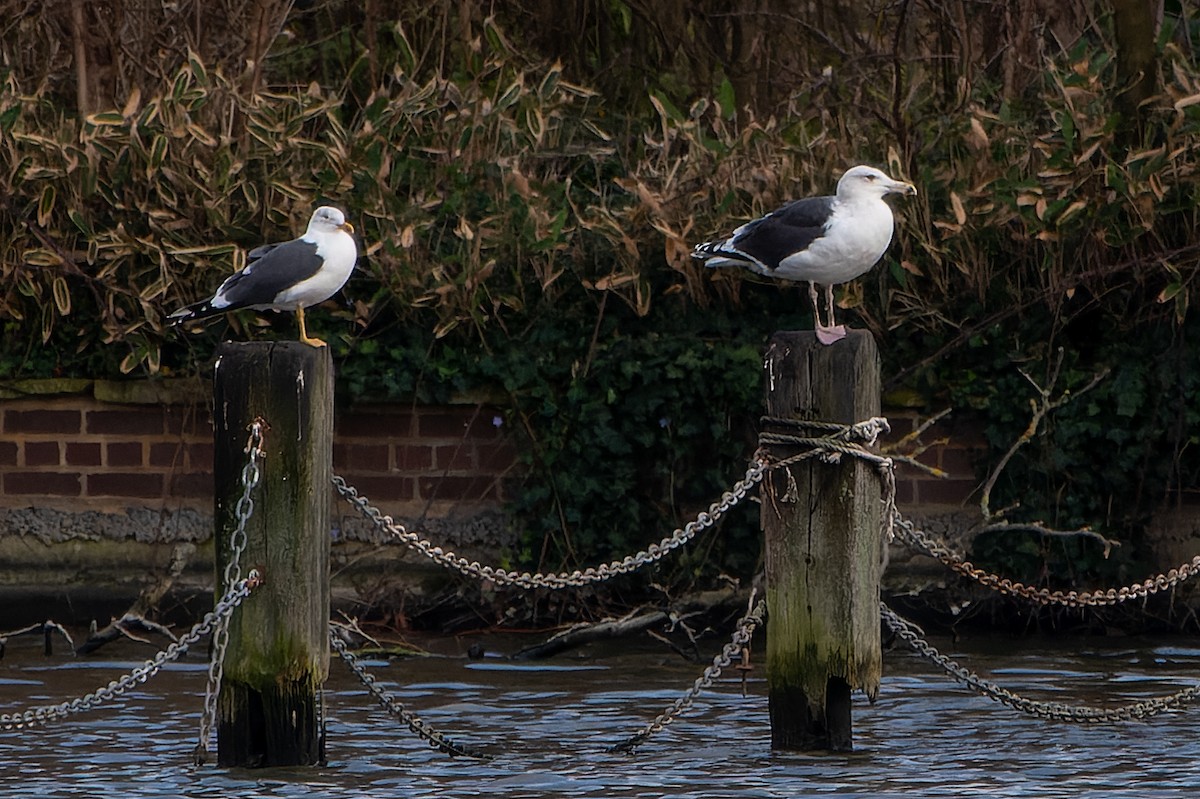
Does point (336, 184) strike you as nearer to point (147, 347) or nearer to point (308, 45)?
point (147, 347)

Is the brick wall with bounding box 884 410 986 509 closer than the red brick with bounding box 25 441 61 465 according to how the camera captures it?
Yes

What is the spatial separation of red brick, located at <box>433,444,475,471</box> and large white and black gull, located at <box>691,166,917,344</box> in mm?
2169

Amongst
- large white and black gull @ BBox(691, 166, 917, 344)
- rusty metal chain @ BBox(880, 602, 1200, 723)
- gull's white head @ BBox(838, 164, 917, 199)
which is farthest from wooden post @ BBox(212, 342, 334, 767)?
gull's white head @ BBox(838, 164, 917, 199)

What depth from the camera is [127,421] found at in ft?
27.7

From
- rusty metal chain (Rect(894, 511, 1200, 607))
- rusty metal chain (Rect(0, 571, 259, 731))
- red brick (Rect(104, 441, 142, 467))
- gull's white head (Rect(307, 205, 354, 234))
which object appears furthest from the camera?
red brick (Rect(104, 441, 142, 467))

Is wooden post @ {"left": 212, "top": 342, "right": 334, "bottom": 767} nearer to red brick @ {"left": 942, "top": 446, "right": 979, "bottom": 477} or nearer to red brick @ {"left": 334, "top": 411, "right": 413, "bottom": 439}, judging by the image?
red brick @ {"left": 334, "top": 411, "right": 413, "bottom": 439}

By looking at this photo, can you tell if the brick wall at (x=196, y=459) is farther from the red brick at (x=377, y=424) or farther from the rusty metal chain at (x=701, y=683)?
the rusty metal chain at (x=701, y=683)

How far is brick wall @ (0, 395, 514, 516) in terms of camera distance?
8.36 m

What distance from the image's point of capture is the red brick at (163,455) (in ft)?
27.5

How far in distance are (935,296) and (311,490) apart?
358 centimetres

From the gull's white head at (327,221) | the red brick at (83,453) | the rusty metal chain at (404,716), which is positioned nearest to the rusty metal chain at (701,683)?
the rusty metal chain at (404,716)

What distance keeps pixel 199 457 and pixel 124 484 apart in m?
0.33

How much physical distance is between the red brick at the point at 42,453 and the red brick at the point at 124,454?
0.21m

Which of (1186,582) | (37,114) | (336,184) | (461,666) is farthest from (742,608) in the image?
(37,114)
